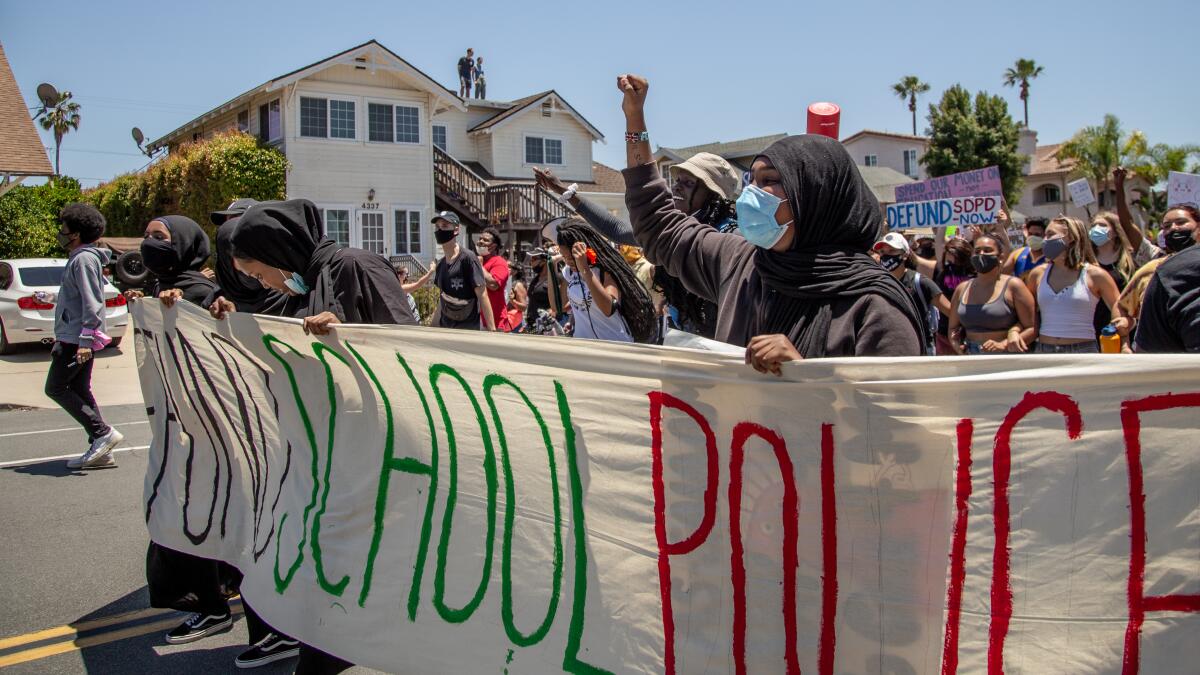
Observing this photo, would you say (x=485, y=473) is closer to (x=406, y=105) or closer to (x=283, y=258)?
(x=283, y=258)

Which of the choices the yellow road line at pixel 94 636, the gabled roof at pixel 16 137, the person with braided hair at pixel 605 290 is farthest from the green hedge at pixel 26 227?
the yellow road line at pixel 94 636

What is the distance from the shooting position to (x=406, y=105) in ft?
91.8

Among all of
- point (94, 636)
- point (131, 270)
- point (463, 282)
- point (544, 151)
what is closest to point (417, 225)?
point (544, 151)

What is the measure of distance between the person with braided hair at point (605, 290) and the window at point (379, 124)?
2294cm

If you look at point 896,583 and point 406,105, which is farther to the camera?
point 406,105

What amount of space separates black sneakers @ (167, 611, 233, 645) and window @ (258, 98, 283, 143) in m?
24.0

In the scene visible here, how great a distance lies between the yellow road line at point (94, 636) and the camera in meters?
3.96

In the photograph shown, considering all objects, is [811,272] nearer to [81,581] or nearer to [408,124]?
[81,581]

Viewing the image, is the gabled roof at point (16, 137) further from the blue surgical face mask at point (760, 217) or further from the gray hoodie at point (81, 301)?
the blue surgical face mask at point (760, 217)

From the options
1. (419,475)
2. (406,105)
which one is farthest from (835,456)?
(406,105)

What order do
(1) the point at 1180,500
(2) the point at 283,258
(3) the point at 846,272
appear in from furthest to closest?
(2) the point at 283,258 < (3) the point at 846,272 < (1) the point at 1180,500

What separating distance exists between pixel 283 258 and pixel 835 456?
238 centimetres

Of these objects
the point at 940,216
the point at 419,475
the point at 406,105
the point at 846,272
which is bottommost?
the point at 419,475

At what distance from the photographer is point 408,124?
92.1 feet
